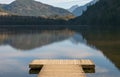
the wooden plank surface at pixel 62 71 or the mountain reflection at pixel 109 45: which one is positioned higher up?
the wooden plank surface at pixel 62 71

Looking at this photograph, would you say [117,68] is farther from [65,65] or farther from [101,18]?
[101,18]

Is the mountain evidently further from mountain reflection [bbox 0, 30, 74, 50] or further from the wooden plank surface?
the wooden plank surface

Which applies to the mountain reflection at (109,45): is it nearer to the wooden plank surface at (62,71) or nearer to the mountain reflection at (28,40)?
the wooden plank surface at (62,71)

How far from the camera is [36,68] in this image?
22281 millimetres

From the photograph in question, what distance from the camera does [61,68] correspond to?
20000mm

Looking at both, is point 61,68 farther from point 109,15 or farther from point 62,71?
point 109,15

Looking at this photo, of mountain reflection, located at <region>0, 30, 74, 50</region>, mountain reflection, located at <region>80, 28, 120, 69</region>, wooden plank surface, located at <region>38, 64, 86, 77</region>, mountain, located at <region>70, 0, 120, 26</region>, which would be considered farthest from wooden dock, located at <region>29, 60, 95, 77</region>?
mountain, located at <region>70, 0, 120, 26</region>

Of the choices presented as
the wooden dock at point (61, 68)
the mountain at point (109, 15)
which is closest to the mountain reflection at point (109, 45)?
the wooden dock at point (61, 68)

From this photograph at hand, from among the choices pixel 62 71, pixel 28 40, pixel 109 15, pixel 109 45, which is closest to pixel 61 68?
pixel 62 71

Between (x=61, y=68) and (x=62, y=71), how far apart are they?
121 cm

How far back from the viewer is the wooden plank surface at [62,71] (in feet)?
57.2

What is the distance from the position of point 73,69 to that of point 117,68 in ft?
15.1

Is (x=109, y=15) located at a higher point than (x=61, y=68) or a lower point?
lower

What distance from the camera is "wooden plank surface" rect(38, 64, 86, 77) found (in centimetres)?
1742
